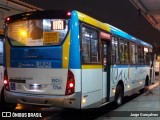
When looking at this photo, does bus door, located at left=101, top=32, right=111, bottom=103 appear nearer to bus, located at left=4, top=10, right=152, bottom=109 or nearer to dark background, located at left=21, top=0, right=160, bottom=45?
bus, located at left=4, top=10, right=152, bottom=109

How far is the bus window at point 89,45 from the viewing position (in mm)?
8869

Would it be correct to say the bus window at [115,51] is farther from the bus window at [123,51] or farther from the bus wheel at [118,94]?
the bus wheel at [118,94]

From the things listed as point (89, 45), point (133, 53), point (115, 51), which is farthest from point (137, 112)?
point (133, 53)

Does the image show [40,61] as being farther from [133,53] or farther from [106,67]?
[133,53]

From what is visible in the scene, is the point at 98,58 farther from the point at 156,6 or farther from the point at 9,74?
the point at 156,6

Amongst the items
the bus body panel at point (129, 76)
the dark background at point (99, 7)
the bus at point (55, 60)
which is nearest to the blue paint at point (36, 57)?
the bus at point (55, 60)

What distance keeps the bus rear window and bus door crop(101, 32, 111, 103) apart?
6.80 feet

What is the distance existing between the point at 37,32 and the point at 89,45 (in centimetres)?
147

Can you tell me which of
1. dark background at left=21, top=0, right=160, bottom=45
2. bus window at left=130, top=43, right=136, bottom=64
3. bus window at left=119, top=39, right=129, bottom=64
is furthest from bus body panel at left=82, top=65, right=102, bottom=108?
dark background at left=21, top=0, right=160, bottom=45

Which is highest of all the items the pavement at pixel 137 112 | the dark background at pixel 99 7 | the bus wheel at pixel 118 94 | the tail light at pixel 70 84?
the dark background at pixel 99 7

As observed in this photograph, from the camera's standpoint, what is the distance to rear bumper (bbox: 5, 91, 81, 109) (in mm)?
8312

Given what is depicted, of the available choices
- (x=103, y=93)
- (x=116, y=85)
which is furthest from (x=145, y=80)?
(x=103, y=93)

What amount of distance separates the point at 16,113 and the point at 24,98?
7.28ft

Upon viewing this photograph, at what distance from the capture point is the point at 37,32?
348 inches
